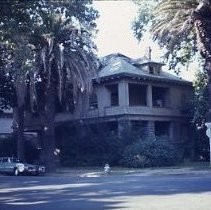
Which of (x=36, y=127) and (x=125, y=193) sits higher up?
(x=36, y=127)

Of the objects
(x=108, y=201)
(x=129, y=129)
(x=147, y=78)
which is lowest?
(x=108, y=201)

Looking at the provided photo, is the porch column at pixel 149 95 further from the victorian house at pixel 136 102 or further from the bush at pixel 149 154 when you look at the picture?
the bush at pixel 149 154

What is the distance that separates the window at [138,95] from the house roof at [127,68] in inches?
67.9

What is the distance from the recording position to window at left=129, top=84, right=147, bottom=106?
173 ft

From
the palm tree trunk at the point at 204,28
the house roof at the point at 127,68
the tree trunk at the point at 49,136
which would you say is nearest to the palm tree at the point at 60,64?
the tree trunk at the point at 49,136

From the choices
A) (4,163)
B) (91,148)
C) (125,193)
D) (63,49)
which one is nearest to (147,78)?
(91,148)

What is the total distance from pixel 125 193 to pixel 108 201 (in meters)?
2.52

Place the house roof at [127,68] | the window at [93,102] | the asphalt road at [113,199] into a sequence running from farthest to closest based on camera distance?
the window at [93,102], the house roof at [127,68], the asphalt road at [113,199]

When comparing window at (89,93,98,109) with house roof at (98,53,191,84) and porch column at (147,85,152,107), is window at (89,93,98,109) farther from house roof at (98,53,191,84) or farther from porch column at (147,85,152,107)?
porch column at (147,85,152,107)

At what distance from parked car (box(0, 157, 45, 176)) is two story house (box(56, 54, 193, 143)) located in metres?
8.13

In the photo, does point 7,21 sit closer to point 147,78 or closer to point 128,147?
point 128,147

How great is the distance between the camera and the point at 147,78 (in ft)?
165

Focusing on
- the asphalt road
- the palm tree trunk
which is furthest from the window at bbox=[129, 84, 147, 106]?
the asphalt road

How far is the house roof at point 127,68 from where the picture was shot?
4953cm
